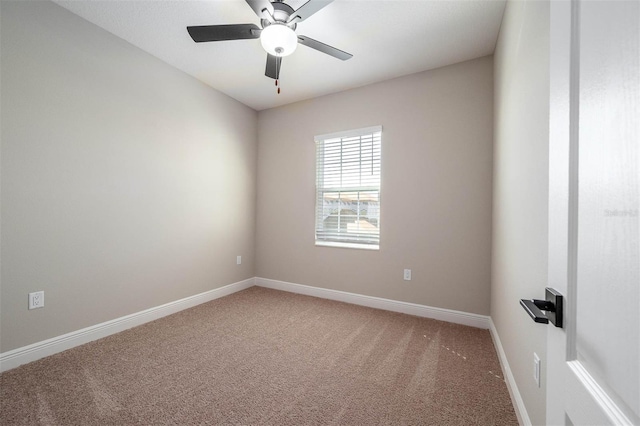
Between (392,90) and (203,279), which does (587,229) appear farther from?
(203,279)

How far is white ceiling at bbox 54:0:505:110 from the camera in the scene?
2080 millimetres

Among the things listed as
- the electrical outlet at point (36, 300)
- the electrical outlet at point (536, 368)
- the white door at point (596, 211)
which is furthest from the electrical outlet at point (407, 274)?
the electrical outlet at point (36, 300)

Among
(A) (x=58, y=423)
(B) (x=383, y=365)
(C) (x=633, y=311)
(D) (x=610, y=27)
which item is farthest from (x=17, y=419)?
(D) (x=610, y=27)

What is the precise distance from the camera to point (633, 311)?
0.37m

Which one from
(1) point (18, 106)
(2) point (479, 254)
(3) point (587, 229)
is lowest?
(2) point (479, 254)

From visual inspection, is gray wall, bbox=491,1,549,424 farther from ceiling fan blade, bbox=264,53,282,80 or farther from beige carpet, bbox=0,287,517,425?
ceiling fan blade, bbox=264,53,282,80

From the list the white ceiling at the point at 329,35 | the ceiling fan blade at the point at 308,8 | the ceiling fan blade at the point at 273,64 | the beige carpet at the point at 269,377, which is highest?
the white ceiling at the point at 329,35

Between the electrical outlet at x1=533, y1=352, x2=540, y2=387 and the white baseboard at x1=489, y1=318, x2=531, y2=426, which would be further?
the white baseboard at x1=489, y1=318, x2=531, y2=426

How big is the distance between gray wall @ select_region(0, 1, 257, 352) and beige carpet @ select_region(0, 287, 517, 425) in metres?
0.46

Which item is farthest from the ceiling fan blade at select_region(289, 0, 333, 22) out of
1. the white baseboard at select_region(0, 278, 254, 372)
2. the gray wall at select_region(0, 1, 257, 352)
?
the white baseboard at select_region(0, 278, 254, 372)

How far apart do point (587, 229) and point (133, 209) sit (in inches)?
126

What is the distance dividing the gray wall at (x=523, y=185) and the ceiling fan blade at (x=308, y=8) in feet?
3.85

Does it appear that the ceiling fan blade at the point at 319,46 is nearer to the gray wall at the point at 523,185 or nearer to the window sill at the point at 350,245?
the gray wall at the point at 523,185

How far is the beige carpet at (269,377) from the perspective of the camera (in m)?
1.48
